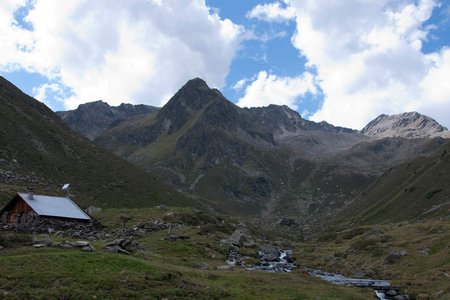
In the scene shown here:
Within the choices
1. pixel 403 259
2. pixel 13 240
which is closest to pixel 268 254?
pixel 403 259

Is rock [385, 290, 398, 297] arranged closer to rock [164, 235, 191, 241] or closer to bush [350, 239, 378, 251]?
rock [164, 235, 191, 241]

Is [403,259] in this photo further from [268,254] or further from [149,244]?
[149,244]

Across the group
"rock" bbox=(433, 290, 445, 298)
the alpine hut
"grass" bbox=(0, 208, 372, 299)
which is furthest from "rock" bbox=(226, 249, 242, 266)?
"rock" bbox=(433, 290, 445, 298)

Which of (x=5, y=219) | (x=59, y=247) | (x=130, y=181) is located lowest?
(x=59, y=247)

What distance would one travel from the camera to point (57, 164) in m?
121

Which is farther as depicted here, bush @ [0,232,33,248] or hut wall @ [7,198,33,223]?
hut wall @ [7,198,33,223]

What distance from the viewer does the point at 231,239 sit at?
261ft

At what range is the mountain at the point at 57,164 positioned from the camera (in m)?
106

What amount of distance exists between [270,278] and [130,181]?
3780 inches

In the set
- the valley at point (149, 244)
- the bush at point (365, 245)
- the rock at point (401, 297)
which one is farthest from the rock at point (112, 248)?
the bush at point (365, 245)

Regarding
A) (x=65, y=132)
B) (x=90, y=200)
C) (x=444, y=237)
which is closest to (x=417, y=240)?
(x=444, y=237)

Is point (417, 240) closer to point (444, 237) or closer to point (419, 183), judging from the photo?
point (444, 237)

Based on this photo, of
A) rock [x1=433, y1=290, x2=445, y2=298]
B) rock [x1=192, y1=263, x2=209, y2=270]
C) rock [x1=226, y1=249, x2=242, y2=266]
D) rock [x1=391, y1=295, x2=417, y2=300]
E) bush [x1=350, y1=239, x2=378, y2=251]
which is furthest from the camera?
bush [x1=350, y1=239, x2=378, y2=251]

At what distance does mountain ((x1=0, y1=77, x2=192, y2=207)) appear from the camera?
10575 centimetres
